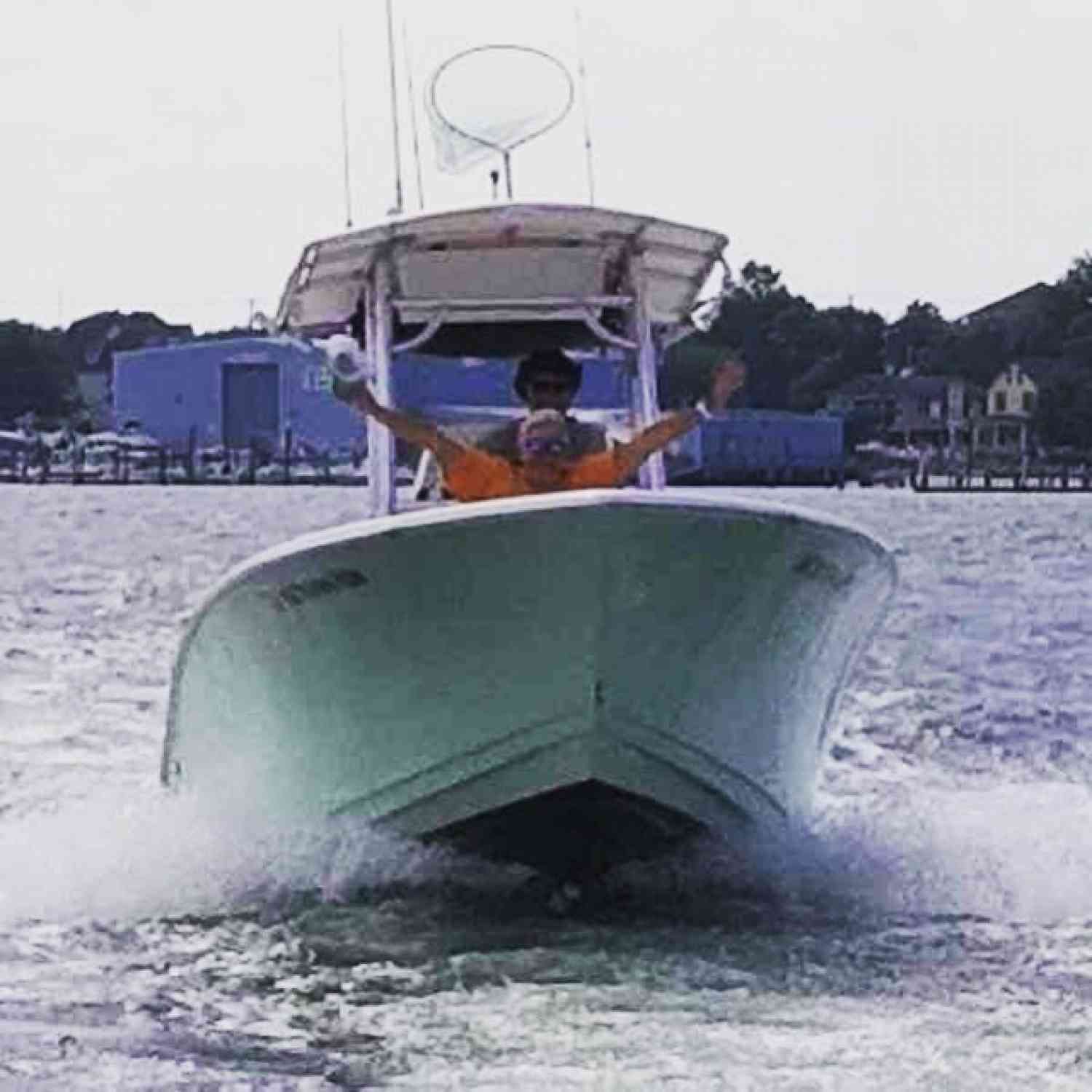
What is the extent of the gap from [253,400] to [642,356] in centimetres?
13306

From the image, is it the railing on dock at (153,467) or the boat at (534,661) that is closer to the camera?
the boat at (534,661)

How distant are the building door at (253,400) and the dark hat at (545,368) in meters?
126

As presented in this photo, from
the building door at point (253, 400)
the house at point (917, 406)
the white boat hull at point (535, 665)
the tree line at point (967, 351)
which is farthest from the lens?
the house at point (917, 406)

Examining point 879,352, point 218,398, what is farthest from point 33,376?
point 879,352

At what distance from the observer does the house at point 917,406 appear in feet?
494

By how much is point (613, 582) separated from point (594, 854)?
1745 mm

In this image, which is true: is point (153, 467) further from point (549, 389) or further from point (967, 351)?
point (549, 389)

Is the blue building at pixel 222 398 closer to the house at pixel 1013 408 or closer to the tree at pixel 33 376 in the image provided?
the tree at pixel 33 376

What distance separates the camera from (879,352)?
157 m

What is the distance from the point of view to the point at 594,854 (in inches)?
560

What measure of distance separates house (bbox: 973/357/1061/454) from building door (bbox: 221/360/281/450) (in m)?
33.4

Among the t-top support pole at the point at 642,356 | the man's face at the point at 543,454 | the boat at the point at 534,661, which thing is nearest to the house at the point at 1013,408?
→ the t-top support pole at the point at 642,356

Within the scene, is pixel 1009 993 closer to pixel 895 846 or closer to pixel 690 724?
pixel 690 724

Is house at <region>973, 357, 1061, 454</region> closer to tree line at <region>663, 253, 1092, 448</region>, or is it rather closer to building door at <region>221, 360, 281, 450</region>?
tree line at <region>663, 253, 1092, 448</region>
